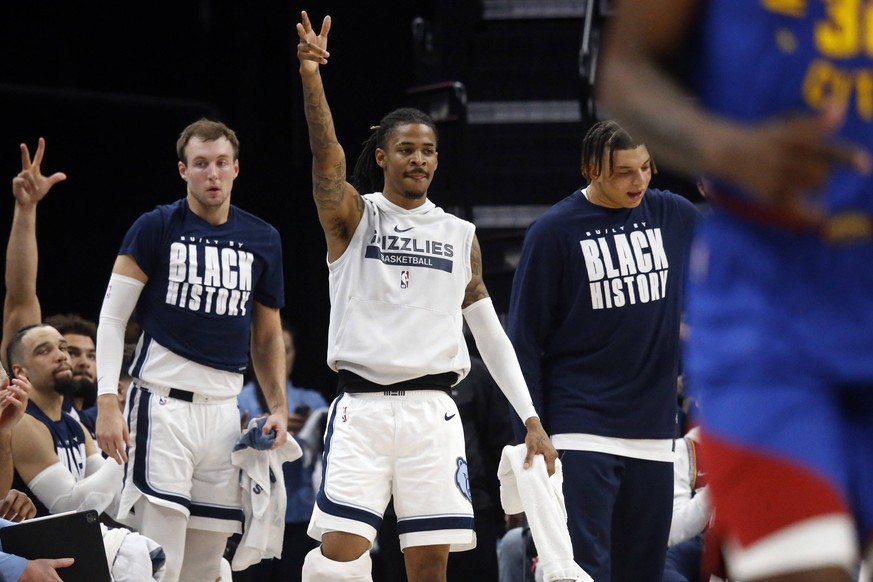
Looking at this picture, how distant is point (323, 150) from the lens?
4859mm

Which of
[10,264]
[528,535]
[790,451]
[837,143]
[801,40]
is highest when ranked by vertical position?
[801,40]

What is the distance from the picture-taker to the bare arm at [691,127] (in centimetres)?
183

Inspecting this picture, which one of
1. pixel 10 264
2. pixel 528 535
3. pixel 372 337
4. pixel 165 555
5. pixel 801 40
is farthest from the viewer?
pixel 10 264

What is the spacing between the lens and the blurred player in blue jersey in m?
1.85

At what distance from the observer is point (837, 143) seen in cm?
192

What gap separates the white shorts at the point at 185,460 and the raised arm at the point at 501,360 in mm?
1239

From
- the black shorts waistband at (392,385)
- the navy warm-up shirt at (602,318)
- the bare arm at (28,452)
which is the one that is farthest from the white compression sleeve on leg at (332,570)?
the bare arm at (28,452)

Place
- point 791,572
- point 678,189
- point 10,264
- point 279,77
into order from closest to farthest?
1. point 791,572
2. point 10,264
3. point 678,189
4. point 279,77

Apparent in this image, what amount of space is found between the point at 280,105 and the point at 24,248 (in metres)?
4.49

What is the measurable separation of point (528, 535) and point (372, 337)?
5.43 feet

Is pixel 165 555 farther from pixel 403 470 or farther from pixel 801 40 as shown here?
pixel 801 40

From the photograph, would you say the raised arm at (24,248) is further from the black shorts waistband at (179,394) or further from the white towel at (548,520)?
the white towel at (548,520)

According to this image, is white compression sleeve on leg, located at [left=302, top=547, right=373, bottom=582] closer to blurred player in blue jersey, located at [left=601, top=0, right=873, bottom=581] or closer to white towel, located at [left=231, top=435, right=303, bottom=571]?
white towel, located at [left=231, top=435, right=303, bottom=571]

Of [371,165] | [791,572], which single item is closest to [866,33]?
[791,572]
